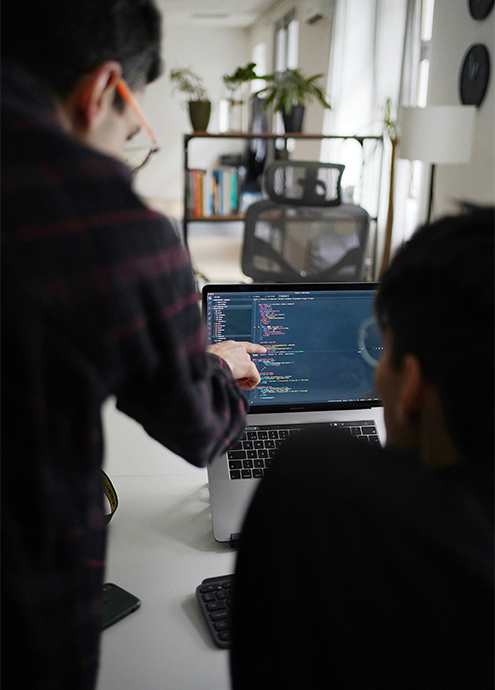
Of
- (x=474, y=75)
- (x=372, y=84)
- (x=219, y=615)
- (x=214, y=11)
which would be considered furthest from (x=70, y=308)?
(x=214, y=11)

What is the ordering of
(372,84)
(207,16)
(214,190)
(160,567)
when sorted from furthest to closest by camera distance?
(207,16) → (214,190) → (372,84) → (160,567)

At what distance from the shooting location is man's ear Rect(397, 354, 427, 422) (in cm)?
54

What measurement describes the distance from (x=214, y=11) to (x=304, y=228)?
622cm

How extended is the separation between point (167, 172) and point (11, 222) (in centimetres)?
972

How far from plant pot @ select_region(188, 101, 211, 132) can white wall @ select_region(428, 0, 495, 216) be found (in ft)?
4.50

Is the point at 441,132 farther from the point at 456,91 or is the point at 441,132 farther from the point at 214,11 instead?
the point at 214,11

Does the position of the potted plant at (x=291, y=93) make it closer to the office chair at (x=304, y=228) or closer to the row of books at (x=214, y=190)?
the row of books at (x=214, y=190)

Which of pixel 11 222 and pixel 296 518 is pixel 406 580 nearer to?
pixel 296 518

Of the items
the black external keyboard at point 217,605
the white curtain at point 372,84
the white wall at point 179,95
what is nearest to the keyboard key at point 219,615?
the black external keyboard at point 217,605

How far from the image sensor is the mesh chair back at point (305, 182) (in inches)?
120

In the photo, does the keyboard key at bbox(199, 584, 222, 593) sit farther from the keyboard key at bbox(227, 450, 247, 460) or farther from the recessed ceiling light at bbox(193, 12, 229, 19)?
the recessed ceiling light at bbox(193, 12, 229, 19)

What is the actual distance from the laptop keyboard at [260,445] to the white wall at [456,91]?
6.37ft

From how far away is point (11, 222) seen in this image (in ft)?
1.69

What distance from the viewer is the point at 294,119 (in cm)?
411
